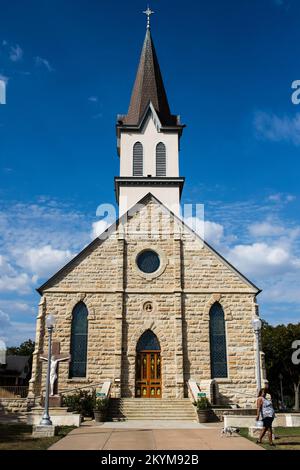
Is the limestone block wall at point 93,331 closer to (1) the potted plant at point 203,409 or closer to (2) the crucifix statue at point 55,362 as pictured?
(2) the crucifix statue at point 55,362

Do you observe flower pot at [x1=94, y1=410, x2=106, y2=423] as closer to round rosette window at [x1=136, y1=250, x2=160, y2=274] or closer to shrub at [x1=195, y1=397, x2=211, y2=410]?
shrub at [x1=195, y1=397, x2=211, y2=410]

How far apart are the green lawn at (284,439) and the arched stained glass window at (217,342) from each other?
24.4 ft

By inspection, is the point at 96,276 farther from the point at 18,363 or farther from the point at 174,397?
the point at 18,363

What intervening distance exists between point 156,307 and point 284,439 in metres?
12.0

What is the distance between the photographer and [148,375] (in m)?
23.4

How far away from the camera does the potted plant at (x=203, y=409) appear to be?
1891cm

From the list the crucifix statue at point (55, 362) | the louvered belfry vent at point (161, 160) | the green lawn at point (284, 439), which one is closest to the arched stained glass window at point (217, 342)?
the green lawn at point (284, 439)

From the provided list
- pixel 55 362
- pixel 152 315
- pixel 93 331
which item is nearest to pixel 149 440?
pixel 55 362

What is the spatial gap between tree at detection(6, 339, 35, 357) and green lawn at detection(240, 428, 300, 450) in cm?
5401

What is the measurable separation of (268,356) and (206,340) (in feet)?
83.5

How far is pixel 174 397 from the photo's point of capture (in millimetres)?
22672

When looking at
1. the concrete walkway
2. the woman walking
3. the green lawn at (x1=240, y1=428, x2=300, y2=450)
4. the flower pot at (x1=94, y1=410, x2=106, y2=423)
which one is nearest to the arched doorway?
the flower pot at (x1=94, y1=410, x2=106, y2=423)

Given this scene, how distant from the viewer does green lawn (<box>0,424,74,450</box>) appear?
36.9ft
